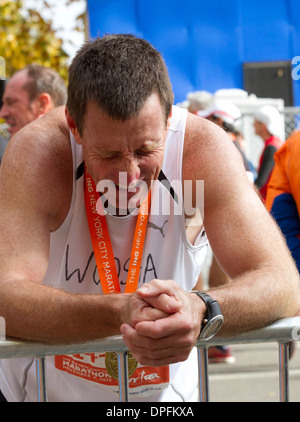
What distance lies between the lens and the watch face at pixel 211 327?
205cm

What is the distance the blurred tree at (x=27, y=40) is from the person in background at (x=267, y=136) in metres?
7.92

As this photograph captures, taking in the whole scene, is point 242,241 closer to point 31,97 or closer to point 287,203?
point 287,203

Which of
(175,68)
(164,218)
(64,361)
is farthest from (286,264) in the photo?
(175,68)

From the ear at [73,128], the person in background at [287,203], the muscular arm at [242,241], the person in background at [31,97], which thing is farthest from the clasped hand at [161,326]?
the person in background at [31,97]

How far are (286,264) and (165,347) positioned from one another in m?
0.68

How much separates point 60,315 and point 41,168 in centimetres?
62

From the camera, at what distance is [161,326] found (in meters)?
1.92

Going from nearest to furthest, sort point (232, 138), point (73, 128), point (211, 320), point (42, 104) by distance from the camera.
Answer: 1. point (211, 320)
2. point (73, 128)
3. point (42, 104)
4. point (232, 138)

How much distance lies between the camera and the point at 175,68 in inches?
395

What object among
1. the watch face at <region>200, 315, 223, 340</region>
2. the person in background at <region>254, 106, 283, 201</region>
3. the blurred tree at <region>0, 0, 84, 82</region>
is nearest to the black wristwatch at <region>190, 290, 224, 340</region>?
the watch face at <region>200, 315, 223, 340</region>

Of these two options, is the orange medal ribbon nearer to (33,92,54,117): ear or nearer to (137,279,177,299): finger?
(137,279,177,299): finger

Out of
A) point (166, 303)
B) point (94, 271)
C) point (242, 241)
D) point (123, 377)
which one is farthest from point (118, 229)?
point (166, 303)

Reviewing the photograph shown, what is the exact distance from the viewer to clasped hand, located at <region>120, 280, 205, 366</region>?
1.93 metres

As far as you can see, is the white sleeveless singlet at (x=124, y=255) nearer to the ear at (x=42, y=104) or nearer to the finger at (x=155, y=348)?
the finger at (x=155, y=348)
